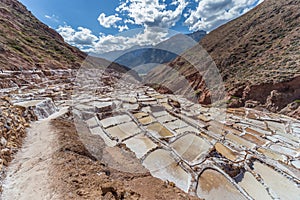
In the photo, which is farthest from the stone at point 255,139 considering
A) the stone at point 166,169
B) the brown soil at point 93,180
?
the brown soil at point 93,180

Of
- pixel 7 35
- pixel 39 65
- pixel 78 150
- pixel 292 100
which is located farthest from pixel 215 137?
pixel 7 35

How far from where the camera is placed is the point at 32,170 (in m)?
3.71

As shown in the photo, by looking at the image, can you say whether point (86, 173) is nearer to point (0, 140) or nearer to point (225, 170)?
point (0, 140)

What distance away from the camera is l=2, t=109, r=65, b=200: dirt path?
306 centimetres

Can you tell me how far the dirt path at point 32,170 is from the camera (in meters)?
3.06

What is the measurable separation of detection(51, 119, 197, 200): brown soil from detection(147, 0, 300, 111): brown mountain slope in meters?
20.7

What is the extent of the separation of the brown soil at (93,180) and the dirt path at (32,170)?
172mm

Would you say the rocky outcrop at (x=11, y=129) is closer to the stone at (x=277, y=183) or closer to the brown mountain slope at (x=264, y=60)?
the stone at (x=277, y=183)

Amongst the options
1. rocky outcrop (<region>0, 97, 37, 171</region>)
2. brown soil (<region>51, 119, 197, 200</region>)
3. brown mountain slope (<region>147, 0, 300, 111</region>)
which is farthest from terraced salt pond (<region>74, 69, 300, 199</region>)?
brown mountain slope (<region>147, 0, 300, 111</region>)

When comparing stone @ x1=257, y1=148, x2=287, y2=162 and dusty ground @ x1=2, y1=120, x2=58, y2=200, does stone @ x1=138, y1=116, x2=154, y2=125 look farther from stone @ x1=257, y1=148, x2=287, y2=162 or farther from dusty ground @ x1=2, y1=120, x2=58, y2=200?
stone @ x1=257, y1=148, x2=287, y2=162

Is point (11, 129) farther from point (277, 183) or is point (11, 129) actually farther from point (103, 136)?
point (277, 183)

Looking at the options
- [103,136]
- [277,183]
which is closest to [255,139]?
[277,183]

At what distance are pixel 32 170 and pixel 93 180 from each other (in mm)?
1534

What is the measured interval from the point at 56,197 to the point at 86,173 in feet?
2.79
